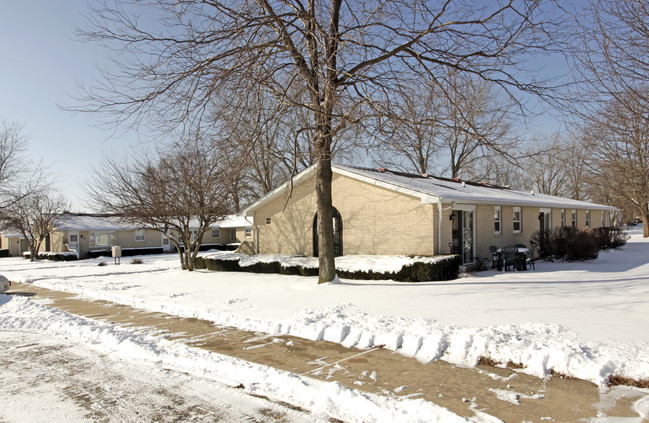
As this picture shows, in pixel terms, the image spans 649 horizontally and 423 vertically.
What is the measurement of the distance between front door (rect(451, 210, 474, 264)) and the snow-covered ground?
1.67 meters

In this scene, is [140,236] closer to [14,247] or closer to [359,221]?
[14,247]

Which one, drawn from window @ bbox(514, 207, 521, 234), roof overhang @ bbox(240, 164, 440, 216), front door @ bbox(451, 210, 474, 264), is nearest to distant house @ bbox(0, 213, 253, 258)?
roof overhang @ bbox(240, 164, 440, 216)

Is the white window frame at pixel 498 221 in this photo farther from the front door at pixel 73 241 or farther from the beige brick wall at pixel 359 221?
the front door at pixel 73 241

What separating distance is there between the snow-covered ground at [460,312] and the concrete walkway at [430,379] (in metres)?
0.35

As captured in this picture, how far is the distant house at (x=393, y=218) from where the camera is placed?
637 inches

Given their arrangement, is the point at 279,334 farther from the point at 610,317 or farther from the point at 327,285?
the point at 610,317

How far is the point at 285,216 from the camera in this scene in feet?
68.2

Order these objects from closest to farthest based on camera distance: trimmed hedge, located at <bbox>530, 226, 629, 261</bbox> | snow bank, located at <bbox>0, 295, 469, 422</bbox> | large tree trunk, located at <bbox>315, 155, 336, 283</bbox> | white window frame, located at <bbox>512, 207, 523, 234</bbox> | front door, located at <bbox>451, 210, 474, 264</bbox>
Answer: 1. snow bank, located at <bbox>0, 295, 469, 422</bbox>
2. large tree trunk, located at <bbox>315, 155, 336, 283</bbox>
3. front door, located at <bbox>451, 210, 474, 264</bbox>
4. trimmed hedge, located at <bbox>530, 226, 629, 261</bbox>
5. white window frame, located at <bbox>512, 207, 523, 234</bbox>

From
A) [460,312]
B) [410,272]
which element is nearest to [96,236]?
[410,272]

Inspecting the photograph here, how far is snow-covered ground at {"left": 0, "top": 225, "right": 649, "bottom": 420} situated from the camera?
6207mm

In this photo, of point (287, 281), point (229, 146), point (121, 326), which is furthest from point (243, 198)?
point (121, 326)

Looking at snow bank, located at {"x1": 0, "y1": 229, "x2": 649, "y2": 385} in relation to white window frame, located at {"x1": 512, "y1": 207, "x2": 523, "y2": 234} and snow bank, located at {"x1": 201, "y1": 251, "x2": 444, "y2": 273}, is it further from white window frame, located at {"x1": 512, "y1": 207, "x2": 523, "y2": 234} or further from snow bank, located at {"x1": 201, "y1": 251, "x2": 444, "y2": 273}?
white window frame, located at {"x1": 512, "y1": 207, "x2": 523, "y2": 234}

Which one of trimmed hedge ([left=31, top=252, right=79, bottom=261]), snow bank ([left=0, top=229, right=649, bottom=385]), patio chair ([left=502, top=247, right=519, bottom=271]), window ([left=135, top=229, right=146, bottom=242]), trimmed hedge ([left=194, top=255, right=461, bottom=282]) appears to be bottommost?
trimmed hedge ([left=31, top=252, right=79, bottom=261])

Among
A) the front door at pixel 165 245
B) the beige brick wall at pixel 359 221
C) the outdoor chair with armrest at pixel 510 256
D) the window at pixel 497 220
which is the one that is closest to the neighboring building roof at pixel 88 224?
the front door at pixel 165 245
